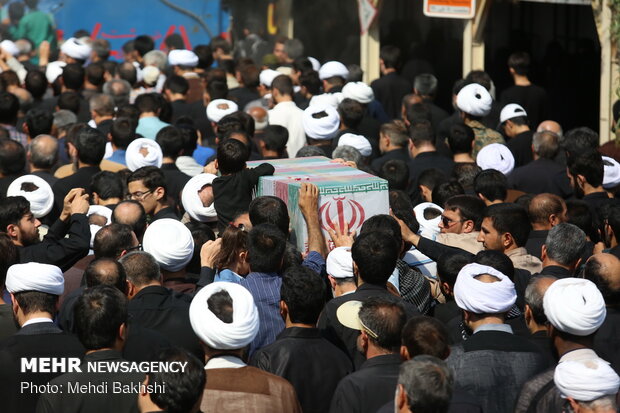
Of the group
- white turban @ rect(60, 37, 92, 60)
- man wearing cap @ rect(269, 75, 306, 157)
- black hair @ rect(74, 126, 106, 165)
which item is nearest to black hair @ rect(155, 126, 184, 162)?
black hair @ rect(74, 126, 106, 165)

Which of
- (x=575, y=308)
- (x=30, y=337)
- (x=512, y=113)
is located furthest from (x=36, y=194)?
(x=512, y=113)

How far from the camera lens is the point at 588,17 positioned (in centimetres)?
1533

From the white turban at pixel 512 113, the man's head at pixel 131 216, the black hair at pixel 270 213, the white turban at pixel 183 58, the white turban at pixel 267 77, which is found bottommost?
the man's head at pixel 131 216

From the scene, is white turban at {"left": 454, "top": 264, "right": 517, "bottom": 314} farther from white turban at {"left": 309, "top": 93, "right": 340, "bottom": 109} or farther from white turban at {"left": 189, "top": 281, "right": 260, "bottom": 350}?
white turban at {"left": 309, "top": 93, "right": 340, "bottom": 109}

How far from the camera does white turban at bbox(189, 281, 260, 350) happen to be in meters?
4.77

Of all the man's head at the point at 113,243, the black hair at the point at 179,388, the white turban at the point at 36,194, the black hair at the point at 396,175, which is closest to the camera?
the black hair at the point at 179,388

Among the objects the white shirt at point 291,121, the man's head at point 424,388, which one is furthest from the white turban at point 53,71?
the man's head at point 424,388

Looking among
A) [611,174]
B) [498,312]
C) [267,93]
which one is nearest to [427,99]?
[267,93]

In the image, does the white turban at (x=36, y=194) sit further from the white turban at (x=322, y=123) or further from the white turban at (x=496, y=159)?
the white turban at (x=496, y=159)

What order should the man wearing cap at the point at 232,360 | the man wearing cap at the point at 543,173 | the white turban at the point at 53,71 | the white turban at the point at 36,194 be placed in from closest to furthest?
the man wearing cap at the point at 232,360 < the white turban at the point at 36,194 < the man wearing cap at the point at 543,173 < the white turban at the point at 53,71

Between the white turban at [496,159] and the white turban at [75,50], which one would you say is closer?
the white turban at [496,159]

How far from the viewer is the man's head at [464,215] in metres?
7.19

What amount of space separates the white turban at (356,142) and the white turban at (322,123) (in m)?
0.10

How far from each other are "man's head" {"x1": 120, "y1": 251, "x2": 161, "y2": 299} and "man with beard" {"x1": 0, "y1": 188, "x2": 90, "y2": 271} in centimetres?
97
